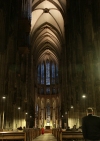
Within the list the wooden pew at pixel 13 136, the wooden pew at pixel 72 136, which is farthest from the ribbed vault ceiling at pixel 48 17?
the wooden pew at pixel 13 136

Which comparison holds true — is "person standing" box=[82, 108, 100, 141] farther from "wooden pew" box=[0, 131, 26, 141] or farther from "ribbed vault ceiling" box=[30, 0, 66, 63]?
"ribbed vault ceiling" box=[30, 0, 66, 63]

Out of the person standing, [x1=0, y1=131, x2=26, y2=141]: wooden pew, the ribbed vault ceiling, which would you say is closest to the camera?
the person standing

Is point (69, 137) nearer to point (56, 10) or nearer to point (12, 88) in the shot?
point (12, 88)

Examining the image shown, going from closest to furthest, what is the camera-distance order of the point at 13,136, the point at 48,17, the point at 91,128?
the point at 91,128
the point at 13,136
the point at 48,17

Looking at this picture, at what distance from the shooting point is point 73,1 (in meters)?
28.5

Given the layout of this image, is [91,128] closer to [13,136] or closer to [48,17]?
[13,136]

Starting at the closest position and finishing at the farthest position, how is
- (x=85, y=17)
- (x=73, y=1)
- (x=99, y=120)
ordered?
(x=99, y=120) < (x=85, y=17) < (x=73, y=1)

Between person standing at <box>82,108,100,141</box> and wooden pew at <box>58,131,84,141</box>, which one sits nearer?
person standing at <box>82,108,100,141</box>

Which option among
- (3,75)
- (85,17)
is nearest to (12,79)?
(3,75)

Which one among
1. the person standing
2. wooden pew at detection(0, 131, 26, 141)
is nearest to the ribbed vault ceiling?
wooden pew at detection(0, 131, 26, 141)

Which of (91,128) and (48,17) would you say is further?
(48,17)

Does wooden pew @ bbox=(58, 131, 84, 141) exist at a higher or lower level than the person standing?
lower

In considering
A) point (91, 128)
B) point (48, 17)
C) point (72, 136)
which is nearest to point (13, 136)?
point (72, 136)

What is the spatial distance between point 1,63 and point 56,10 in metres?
26.4
